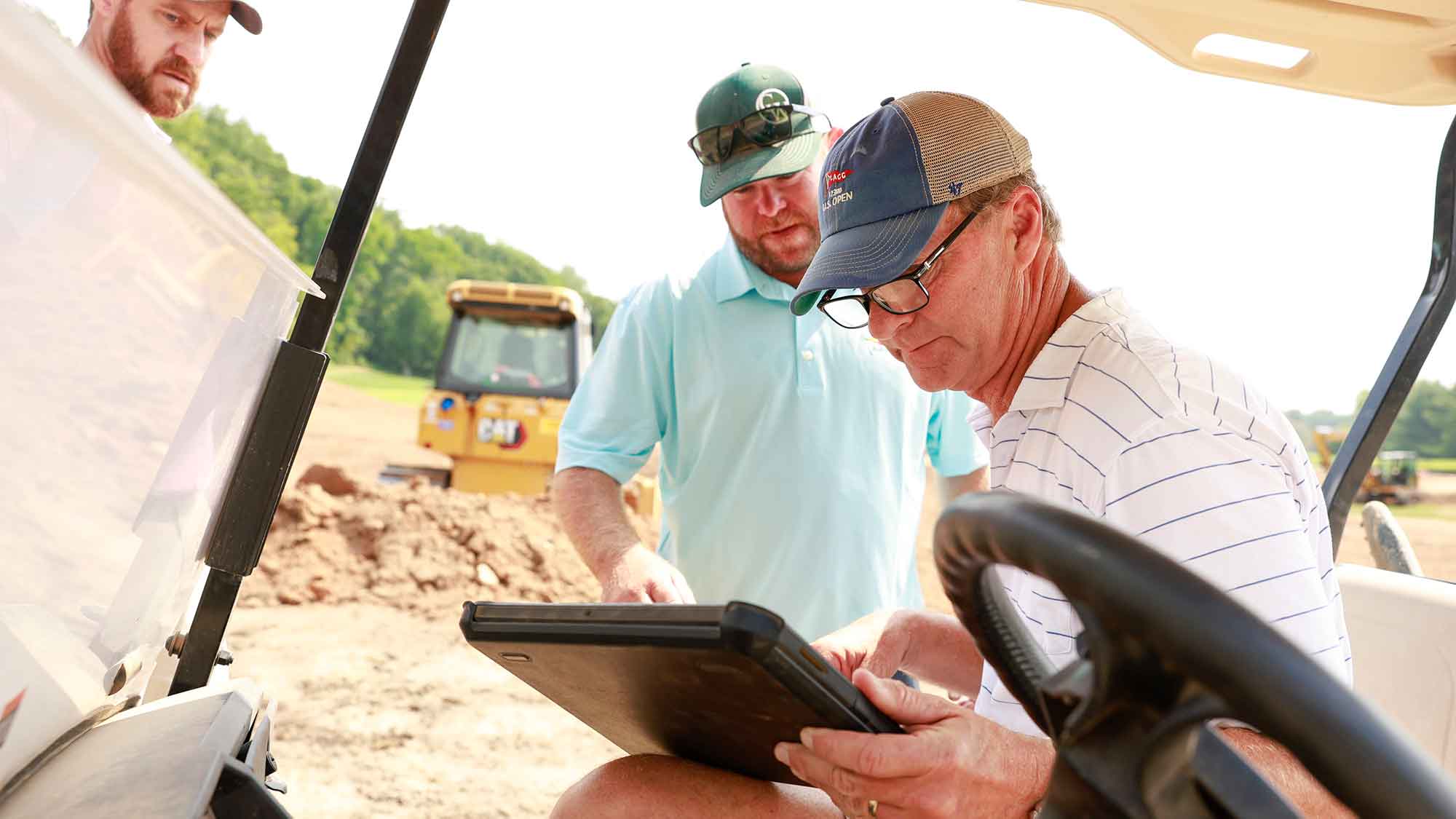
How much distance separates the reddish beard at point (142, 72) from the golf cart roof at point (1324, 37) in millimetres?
1216

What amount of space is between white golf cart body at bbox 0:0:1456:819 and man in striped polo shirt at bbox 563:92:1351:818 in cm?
55

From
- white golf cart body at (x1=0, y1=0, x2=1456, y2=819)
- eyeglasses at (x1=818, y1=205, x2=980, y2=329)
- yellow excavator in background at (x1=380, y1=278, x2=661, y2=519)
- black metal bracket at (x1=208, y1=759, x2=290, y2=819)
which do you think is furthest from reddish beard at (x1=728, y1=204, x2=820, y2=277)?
yellow excavator in background at (x1=380, y1=278, x2=661, y2=519)

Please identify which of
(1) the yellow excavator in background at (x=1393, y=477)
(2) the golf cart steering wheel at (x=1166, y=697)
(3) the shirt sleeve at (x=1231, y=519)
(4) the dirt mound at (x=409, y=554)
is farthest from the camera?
(1) the yellow excavator in background at (x=1393, y=477)

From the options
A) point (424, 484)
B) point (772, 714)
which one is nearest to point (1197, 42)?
point (772, 714)

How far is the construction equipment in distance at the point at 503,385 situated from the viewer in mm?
9008

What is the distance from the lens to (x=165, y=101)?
1225mm

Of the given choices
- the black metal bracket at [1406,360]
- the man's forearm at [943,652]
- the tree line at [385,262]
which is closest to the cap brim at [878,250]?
the man's forearm at [943,652]

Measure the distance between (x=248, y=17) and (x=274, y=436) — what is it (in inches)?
19.1

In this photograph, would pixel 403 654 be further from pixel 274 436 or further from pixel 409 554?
pixel 274 436

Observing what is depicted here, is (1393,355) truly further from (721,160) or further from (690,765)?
(690,765)

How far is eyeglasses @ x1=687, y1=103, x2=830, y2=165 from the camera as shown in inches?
94.2

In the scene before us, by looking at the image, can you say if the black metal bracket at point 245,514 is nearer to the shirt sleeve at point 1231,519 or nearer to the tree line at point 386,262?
the shirt sleeve at point 1231,519

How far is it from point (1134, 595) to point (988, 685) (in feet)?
2.97

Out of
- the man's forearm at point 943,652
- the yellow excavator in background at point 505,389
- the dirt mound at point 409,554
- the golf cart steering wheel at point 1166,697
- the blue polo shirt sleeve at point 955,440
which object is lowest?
the dirt mound at point 409,554
